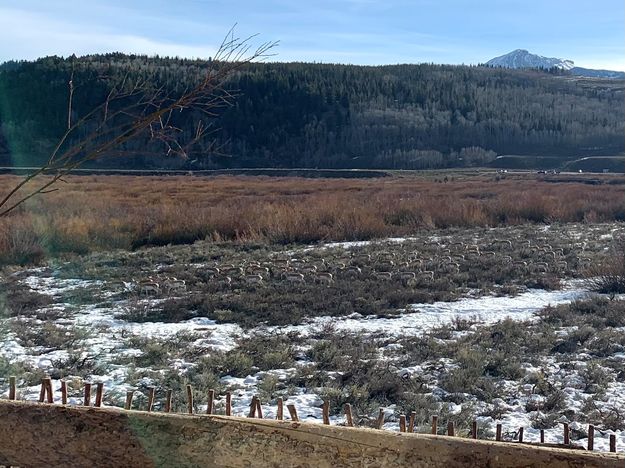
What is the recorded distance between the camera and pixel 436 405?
5699mm

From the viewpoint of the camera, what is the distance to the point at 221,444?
6.77 ft

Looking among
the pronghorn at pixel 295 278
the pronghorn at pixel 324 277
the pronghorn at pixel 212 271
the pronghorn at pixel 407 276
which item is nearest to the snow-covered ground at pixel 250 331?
the pronghorn at pixel 407 276

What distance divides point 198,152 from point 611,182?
42.1 metres

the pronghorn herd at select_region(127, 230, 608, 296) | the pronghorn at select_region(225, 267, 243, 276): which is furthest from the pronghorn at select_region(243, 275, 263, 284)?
the pronghorn at select_region(225, 267, 243, 276)

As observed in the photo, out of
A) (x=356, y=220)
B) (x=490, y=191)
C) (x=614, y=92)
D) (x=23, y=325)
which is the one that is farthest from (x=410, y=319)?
(x=614, y=92)

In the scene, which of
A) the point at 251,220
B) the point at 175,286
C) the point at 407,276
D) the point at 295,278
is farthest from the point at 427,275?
the point at 251,220

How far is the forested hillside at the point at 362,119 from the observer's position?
80625 millimetres

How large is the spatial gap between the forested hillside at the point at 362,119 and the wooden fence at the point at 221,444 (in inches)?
2858

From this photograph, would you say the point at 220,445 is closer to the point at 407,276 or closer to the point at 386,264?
the point at 407,276

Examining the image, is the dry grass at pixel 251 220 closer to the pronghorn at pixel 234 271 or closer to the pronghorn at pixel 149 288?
the pronghorn at pixel 234 271

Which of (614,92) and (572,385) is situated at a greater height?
(614,92)

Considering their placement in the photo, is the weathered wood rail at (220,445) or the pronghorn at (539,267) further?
the pronghorn at (539,267)

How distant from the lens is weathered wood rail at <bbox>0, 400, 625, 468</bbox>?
6.31 feet

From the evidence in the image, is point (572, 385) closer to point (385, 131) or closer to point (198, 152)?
point (198, 152)
